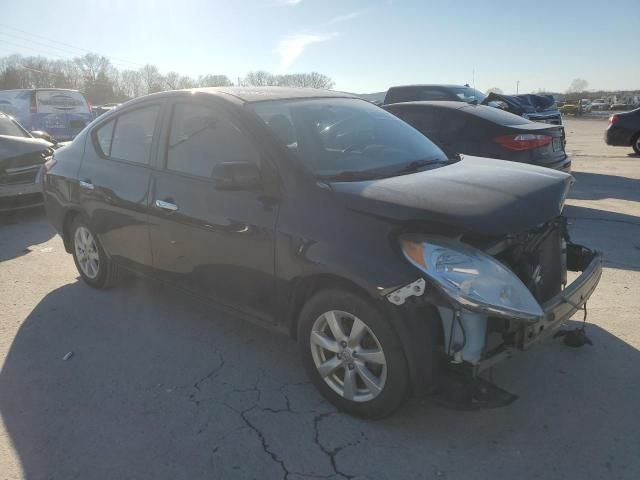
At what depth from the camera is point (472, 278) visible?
2387 millimetres

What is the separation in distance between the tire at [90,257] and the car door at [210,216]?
40.3 inches

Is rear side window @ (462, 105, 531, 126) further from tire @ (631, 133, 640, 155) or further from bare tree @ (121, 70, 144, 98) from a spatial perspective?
bare tree @ (121, 70, 144, 98)

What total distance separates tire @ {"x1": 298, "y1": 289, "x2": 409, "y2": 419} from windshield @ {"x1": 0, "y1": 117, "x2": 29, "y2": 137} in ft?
25.6

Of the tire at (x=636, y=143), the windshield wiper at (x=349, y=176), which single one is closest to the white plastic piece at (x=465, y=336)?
the windshield wiper at (x=349, y=176)

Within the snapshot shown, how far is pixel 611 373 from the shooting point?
3170 mm

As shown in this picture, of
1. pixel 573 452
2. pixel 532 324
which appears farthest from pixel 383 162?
pixel 573 452

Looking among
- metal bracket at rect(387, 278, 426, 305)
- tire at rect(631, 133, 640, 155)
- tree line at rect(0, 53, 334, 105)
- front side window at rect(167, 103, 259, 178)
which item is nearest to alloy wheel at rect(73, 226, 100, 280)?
front side window at rect(167, 103, 259, 178)

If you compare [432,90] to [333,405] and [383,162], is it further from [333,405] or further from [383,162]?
[333,405]

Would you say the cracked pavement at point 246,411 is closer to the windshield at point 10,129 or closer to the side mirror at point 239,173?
the side mirror at point 239,173

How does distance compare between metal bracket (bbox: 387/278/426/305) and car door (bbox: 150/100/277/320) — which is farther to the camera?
car door (bbox: 150/100/277/320)

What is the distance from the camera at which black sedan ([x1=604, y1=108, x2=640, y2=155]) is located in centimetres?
1361

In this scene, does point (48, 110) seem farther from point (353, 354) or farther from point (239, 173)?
point (353, 354)

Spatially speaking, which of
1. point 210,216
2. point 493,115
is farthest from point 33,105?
point 210,216

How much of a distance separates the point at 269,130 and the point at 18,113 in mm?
14937
